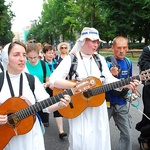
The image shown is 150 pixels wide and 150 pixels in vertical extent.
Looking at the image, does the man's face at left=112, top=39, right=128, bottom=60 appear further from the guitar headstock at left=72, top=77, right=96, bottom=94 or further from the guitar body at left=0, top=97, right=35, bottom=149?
the guitar body at left=0, top=97, right=35, bottom=149

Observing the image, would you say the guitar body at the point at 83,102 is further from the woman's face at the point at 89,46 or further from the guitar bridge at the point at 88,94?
the woman's face at the point at 89,46

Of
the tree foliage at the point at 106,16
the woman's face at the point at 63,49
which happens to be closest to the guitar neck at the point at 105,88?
the woman's face at the point at 63,49

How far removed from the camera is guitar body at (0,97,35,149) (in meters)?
2.44

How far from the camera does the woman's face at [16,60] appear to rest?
2480mm

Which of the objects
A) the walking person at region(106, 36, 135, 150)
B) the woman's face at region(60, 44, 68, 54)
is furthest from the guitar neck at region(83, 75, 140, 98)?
the woman's face at region(60, 44, 68, 54)

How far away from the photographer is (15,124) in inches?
97.1

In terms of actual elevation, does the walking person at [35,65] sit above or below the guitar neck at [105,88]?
above

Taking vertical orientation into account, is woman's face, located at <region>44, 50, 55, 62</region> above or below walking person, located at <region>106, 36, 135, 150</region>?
above

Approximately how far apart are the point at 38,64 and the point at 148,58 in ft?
7.22

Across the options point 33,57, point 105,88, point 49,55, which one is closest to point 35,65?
point 33,57

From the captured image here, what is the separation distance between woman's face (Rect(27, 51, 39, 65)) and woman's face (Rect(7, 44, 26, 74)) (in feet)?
6.73

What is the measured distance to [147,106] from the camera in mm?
3705

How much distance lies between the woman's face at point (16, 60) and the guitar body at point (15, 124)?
0.99 ft

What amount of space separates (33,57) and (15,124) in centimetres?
234
